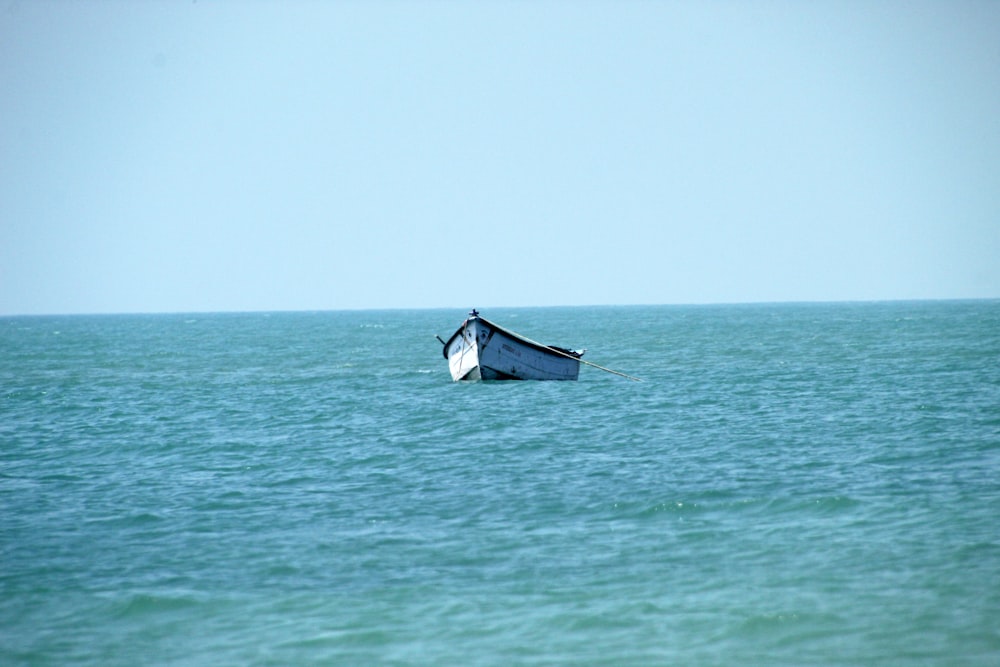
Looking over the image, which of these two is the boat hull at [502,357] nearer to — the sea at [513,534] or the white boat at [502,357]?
the white boat at [502,357]

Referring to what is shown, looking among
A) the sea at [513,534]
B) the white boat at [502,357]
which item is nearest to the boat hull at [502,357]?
the white boat at [502,357]

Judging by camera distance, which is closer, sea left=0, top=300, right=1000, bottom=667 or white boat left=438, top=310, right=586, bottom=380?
sea left=0, top=300, right=1000, bottom=667

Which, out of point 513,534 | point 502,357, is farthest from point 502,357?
point 513,534

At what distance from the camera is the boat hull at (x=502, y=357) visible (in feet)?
136

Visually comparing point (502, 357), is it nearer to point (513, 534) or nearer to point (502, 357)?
point (502, 357)

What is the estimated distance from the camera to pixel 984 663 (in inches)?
418

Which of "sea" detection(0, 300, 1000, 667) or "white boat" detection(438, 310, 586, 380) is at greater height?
"white boat" detection(438, 310, 586, 380)

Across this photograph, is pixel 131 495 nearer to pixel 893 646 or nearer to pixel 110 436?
pixel 110 436

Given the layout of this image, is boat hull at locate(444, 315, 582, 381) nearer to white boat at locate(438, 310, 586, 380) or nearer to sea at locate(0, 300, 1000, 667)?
white boat at locate(438, 310, 586, 380)

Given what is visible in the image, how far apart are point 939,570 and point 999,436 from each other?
12.0 meters

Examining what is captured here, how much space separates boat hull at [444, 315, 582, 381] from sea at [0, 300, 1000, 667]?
→ 21.2ft

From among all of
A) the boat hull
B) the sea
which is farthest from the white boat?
the sea

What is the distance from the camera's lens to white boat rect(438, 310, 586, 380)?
41406 mm

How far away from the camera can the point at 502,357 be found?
138 feet
